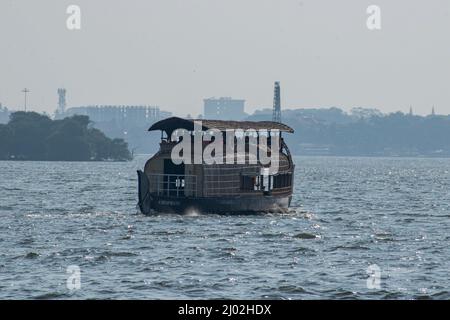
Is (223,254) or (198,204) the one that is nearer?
(223,254)

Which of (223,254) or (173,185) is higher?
(173,185)

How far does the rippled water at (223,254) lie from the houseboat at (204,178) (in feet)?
3.90

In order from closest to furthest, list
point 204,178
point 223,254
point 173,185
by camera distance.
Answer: point 223,254, point 204,178, point 173,185

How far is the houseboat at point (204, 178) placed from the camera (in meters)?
70.0

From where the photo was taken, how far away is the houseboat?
7000 centimetres

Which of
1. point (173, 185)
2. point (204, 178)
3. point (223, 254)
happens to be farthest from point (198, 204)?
point (223, 254)

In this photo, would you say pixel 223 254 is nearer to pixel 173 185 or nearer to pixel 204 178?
pixel 204 178

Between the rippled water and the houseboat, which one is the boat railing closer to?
the houseboat

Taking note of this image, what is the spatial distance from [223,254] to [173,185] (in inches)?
960

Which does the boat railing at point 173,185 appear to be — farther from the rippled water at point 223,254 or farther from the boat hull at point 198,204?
the rippled water at point 223,254

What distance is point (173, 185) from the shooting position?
7138cm

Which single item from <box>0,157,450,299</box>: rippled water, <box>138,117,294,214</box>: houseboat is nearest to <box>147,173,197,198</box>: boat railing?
<box>138,117,294,214</box>: houseboat
